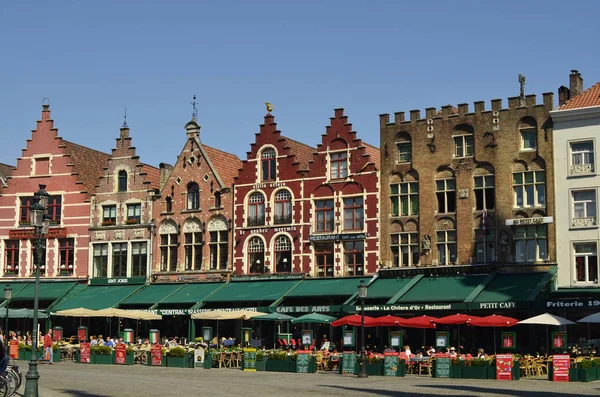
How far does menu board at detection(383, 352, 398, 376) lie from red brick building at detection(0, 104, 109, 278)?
25.8m

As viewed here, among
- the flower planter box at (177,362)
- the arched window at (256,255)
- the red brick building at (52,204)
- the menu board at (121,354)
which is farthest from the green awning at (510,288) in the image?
the red brick building at (52,204)

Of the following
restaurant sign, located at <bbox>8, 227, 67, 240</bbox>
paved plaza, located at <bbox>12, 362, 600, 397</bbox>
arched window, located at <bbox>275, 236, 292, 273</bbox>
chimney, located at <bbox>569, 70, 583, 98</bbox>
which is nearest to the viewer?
paved plaza, located at <bbox>12, 362, 600, 397</bbox>

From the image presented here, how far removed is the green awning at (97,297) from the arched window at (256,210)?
8023 mm

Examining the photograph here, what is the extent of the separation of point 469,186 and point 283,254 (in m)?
11.1

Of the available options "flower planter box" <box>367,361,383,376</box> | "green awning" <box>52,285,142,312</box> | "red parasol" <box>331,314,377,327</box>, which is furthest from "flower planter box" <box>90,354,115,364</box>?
"flower planter box" <box>367,361,383,376</box>

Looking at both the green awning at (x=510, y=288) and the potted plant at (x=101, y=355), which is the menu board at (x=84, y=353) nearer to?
the potted plant at (x=101, y=355)

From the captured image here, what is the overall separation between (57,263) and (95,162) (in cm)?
771

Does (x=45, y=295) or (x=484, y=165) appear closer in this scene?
(x=484, y=165)

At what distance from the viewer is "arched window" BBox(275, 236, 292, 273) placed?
5097 cm

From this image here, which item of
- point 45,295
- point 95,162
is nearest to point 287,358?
point 45,295

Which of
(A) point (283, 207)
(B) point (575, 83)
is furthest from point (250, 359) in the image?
(B) point (575, 83)

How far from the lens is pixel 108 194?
2250 inches

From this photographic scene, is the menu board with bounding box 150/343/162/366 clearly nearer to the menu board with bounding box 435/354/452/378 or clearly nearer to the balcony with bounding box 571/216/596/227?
the menu board with bounding box 435/354/452/378

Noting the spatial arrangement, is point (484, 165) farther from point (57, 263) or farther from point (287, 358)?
point (57, 263)
